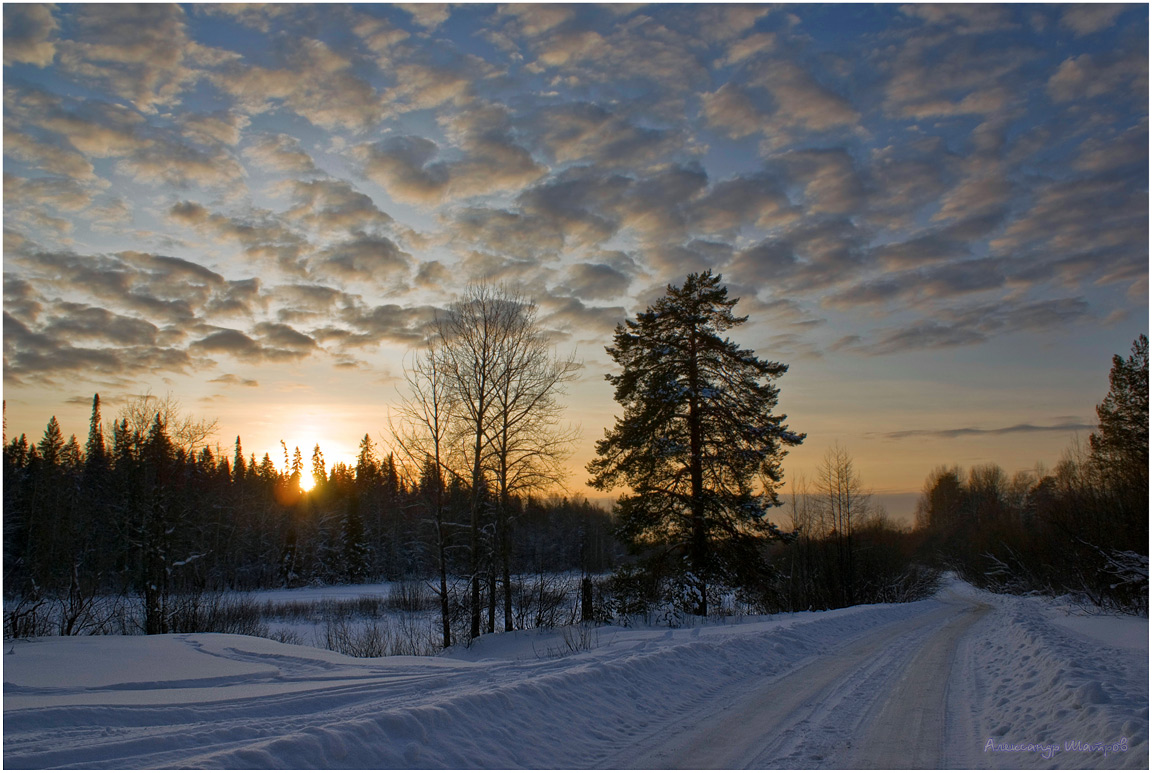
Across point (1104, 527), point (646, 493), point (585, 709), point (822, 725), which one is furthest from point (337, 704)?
point (1104, 527)

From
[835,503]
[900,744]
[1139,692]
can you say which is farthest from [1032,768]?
[835,503]

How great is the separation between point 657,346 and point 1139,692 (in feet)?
56.3

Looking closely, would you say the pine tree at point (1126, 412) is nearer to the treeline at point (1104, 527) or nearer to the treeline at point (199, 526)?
the treeline at point (1104, 527)

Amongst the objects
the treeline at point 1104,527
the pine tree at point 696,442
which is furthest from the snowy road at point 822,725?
the treeline at point 1104,527

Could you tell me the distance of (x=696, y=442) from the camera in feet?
71.8

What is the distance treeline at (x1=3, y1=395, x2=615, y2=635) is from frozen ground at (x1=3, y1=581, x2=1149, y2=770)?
8639mm

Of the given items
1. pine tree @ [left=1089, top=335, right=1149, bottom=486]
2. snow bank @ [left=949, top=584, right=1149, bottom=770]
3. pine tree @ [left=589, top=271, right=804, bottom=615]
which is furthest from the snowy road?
pine tree @ [left=1089, top=335, right=1149, bottom=486]

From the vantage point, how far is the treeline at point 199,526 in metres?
22.1

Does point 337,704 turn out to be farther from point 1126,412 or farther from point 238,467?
point 238,467

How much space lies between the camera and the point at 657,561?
71.1ft

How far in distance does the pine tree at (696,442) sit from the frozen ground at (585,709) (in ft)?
30.5

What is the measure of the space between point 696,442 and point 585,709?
1543 centimetres

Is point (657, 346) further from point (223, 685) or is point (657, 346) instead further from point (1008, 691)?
point (223, 685)

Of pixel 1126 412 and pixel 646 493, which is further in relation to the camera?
pixel 1126 412
